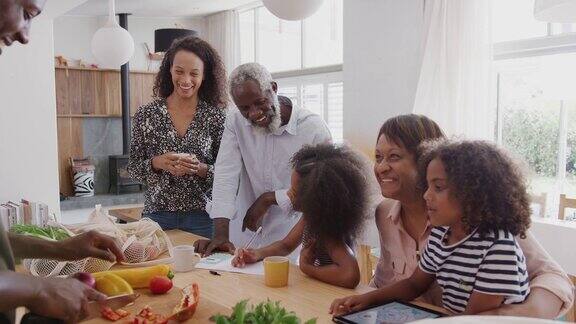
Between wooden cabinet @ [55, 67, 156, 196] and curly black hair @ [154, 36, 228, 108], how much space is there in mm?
4946

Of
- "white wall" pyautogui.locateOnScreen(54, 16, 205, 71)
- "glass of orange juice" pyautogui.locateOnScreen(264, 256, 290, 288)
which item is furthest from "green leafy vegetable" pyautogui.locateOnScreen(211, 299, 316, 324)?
"white wall" pyautogui.locateOnScreen(54, 16, 205, 71)

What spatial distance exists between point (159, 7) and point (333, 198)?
6348 millimetres

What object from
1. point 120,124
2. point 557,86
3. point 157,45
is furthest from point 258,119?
point 120,124

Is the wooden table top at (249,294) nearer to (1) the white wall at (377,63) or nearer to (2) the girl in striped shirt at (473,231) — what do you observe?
(2) the girl in striped shirt at (473,231)

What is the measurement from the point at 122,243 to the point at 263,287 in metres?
0.59

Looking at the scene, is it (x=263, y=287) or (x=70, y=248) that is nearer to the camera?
(x=70, y=248)

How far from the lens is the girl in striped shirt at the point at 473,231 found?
53.9 inches

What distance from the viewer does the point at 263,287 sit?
1725mm

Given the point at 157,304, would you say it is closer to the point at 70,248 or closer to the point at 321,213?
the point at 70,248

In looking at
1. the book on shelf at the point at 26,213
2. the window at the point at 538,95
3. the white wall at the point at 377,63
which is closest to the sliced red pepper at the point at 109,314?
the book on shelf at the point at 26,213

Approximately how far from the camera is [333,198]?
5.88 feet

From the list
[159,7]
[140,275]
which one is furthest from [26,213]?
[159,7]

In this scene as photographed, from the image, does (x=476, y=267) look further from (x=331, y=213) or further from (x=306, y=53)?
(x=306, y=53)

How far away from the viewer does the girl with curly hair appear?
69.6 inches
